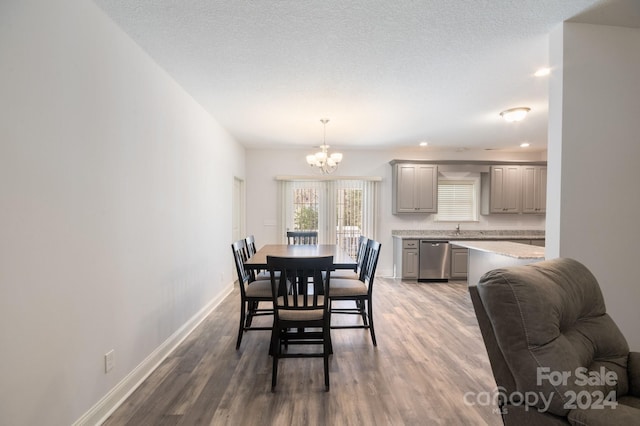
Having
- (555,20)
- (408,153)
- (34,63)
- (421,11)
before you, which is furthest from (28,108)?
(408,153)

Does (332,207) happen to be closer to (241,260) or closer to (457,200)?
(457,200)

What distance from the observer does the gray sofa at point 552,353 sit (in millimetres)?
1027

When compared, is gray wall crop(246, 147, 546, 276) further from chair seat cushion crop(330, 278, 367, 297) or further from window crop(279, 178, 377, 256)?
chair seat cushion crop(330, 278, 367, 297)

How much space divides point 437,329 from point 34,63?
3.80m

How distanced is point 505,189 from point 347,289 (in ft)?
15.1

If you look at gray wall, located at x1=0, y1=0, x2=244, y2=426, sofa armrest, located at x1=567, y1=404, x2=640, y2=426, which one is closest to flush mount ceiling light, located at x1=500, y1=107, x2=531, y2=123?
sofa armrest, located at x1=567, y1=404, x2=640, y2=426

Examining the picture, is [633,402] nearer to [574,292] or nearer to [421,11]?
[574,292]

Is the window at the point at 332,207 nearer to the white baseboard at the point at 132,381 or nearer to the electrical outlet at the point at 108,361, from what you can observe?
the white baseboard at the point at 132,381

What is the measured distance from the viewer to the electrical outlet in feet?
6.07

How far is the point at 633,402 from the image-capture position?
1174 millimetres

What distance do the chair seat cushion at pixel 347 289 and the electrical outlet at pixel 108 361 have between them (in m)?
1.71

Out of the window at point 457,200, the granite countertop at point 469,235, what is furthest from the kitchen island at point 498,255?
the window at point 457,200

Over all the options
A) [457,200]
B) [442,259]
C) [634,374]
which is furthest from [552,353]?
[457,200]

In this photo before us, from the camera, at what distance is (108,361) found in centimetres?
187
